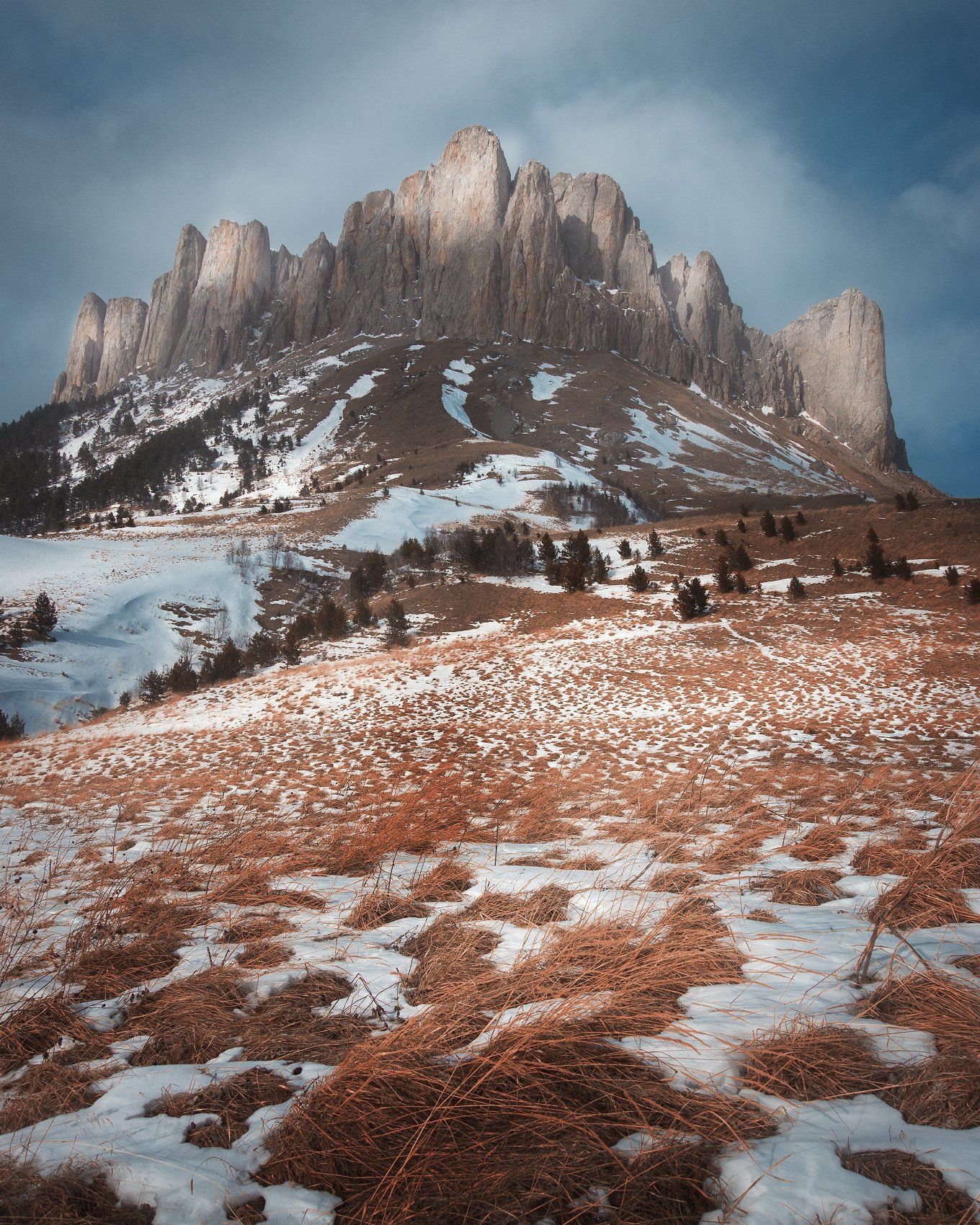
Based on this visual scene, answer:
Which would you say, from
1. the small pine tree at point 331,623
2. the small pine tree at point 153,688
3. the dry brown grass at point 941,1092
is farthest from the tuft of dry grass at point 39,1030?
the small pine tree at point 331,623

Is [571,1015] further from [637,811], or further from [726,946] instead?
[637,811]

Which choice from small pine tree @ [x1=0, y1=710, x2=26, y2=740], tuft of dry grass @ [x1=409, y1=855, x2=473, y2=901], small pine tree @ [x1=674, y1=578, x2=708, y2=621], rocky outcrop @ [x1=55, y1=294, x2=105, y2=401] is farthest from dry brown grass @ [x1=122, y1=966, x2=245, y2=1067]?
rocky outcrop @ [x1=55, y1=294, x2=105, y2=401]

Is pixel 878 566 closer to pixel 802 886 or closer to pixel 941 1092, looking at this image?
pixel 802 886

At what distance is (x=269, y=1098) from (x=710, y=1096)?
1260 millimetres

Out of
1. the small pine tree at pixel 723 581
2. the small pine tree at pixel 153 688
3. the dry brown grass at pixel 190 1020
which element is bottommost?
the small pine tree at pixel 153 688

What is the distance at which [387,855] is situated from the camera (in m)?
4.50

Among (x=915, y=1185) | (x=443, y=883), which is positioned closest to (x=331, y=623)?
(x=443, y=883)

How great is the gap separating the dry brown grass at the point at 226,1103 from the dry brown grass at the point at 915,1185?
1.51 m

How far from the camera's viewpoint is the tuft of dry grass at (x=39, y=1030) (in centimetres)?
196

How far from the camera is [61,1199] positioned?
130 cm

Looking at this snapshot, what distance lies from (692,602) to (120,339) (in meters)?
220

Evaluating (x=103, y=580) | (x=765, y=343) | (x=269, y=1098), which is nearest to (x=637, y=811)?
(x=269, y=1098)

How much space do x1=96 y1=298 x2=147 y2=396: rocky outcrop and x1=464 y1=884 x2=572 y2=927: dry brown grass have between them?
217 metres

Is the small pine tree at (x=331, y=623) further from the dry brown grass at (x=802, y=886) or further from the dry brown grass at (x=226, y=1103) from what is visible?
the dry brown grass at (x=226, y=1103)
